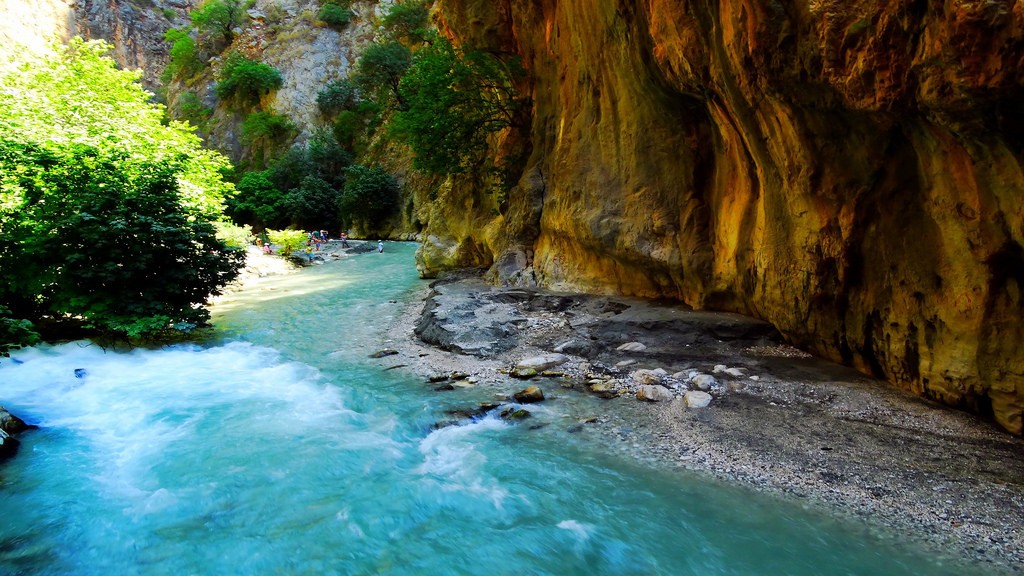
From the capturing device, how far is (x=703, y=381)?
7.39 meters

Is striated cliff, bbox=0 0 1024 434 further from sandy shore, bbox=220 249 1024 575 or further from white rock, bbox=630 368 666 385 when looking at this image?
white rock, bbox=630 368 666 385

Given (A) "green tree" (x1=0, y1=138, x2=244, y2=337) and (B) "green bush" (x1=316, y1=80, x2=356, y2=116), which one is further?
(B) "green bush" (x1=316, y1=80, x2=356, y2=116)

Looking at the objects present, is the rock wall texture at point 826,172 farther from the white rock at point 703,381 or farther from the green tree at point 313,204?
the green tree at point 313,204

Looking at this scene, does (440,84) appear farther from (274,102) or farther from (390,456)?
(274,102)

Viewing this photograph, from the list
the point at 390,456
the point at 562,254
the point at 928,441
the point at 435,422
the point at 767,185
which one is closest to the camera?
the point at 928,441

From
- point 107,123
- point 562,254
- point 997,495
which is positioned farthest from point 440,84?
point 997,495

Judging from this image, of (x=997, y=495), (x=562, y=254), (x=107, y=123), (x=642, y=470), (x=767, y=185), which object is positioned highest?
(x=107, y=123)

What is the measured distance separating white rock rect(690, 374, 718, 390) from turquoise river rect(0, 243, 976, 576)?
2000 mm

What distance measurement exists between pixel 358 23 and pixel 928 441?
61.0m

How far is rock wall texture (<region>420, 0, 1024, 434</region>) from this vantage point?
179 inches

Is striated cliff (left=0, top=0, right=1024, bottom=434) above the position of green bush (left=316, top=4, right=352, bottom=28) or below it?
below

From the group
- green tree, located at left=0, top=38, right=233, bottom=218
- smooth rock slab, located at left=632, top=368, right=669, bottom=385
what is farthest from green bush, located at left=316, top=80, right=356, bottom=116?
smooth rock slab, located at left=632, top=368, right=669, bottom=385

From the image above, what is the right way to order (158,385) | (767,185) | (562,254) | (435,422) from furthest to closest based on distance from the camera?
(562,254)
(158,385)
(767,185)
(435,422)

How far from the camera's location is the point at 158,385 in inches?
357
